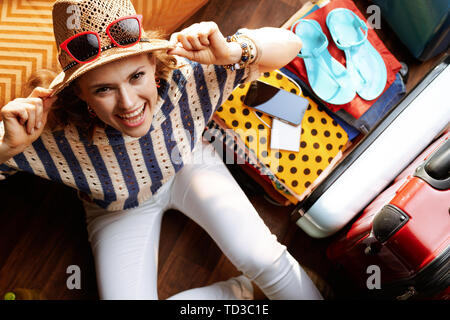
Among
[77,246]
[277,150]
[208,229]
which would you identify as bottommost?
[77,246]

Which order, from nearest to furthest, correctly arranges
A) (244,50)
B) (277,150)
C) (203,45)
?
(203,45)
(244,50)
(277,150)

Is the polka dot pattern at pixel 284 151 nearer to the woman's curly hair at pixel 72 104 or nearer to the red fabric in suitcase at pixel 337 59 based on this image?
the red fabric in suitcase at pixel 337 59

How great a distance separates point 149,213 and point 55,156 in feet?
1.30

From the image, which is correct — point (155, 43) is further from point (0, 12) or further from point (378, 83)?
point (378, 83)

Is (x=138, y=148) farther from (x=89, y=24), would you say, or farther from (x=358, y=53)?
(x=358, y=53)

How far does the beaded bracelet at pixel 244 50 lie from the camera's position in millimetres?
1006

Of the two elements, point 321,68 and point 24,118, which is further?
point 321,68

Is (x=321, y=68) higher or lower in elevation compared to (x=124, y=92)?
higher

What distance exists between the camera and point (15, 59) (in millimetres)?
1121

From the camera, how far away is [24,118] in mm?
797

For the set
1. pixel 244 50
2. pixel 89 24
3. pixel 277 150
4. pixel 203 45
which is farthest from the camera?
pixel 277 150

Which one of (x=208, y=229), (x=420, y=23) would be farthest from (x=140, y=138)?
(x=420, y=23)

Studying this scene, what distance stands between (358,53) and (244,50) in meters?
0.73
